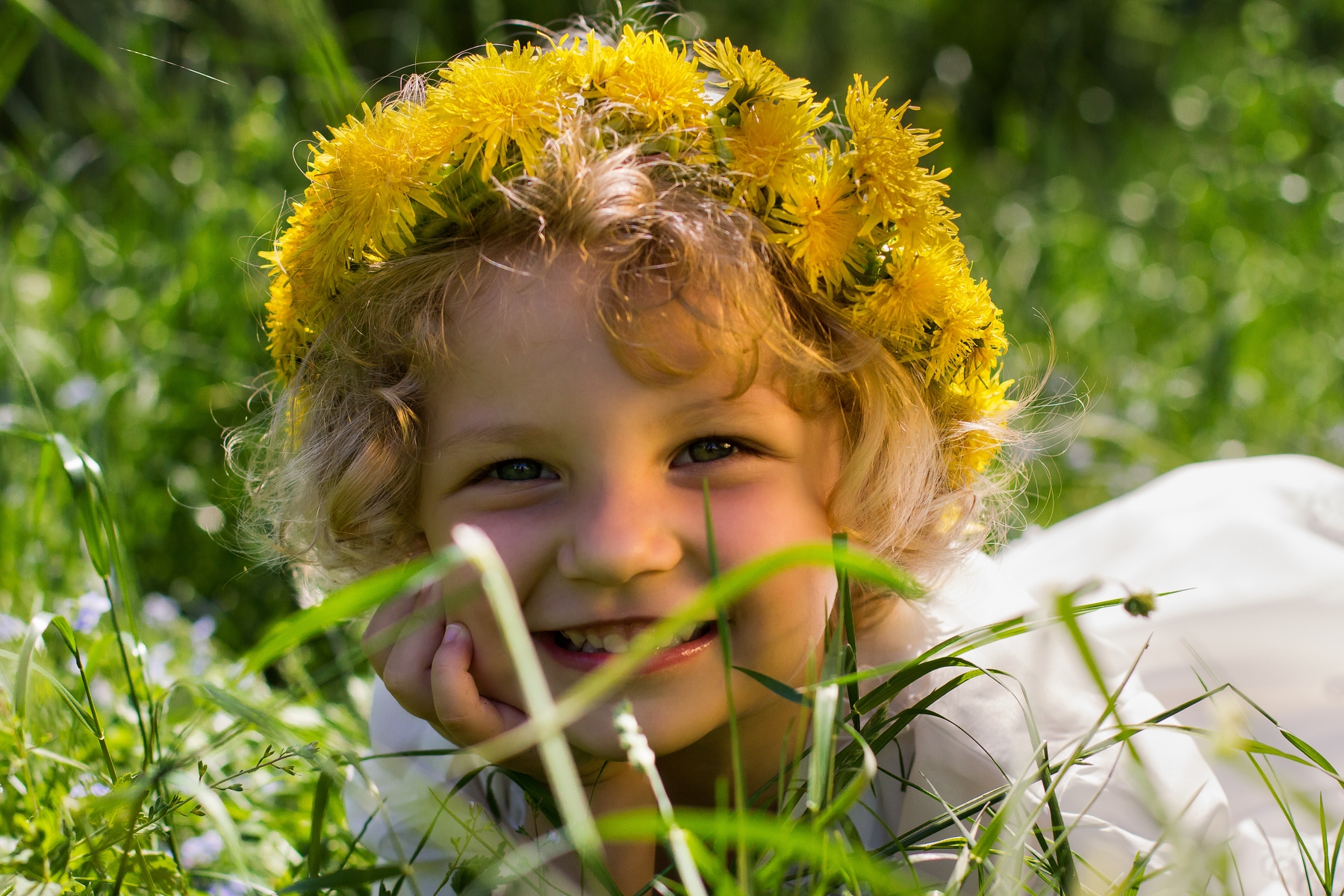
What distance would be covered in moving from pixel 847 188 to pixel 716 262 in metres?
0.19

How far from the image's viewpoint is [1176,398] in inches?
132

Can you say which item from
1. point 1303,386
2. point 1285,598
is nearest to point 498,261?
point 1285,598

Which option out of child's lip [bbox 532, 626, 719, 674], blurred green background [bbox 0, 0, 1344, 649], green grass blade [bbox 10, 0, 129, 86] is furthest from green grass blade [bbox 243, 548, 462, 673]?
green grass blade [bbox 10, 0, 129, 86]

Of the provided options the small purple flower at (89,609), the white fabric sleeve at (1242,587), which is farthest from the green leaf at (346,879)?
the white fabric sleeve at (1242,587)

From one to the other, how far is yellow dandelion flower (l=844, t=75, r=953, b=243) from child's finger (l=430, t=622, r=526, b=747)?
0.74 metres

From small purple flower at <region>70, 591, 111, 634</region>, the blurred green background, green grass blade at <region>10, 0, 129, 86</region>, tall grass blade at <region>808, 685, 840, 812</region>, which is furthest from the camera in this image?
the blurred green background

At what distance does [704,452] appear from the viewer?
1400 mm

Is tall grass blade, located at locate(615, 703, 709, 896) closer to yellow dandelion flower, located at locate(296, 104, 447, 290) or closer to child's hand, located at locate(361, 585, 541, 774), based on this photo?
child's hand, located at locate(361, 585, 541, 774)

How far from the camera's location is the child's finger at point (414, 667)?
146 centimetres

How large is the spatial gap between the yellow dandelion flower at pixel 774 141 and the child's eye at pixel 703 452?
32cm

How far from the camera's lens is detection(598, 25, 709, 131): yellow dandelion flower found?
1.39 meters

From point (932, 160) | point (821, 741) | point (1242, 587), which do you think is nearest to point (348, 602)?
point (821, 741)

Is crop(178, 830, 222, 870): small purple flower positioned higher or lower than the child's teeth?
lower

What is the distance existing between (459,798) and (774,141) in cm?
101
